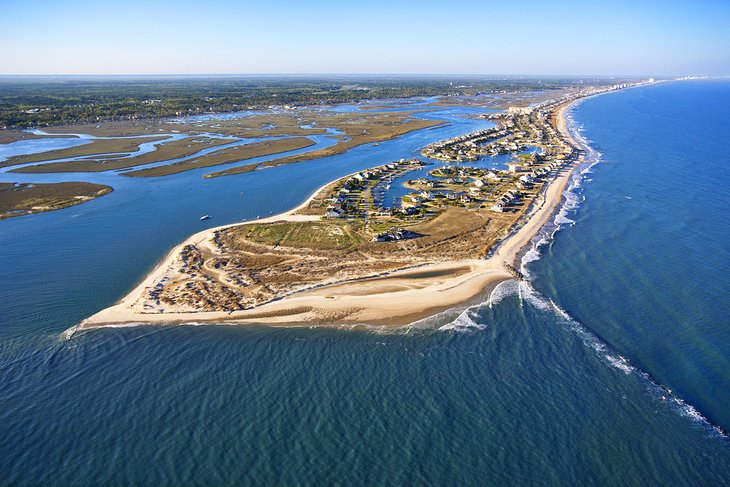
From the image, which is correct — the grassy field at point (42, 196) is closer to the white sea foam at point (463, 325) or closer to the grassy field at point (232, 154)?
the grassy field at point (232, 154)

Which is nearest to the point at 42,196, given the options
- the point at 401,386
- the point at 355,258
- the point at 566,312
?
the point at 355,258

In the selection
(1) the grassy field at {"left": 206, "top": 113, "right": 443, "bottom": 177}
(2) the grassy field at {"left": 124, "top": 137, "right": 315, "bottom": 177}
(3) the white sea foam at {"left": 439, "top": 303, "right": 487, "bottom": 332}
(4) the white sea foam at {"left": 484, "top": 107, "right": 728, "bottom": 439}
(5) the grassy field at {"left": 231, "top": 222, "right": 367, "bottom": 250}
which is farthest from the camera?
(1) the grassy field at {"left": 206, "top": 113, "right": 443, "bottom": 177}

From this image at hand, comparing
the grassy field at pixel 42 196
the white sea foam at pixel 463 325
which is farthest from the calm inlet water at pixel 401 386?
the grassy field at pixel 42 196

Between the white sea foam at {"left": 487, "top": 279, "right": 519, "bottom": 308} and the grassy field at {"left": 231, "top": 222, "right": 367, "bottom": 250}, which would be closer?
the white sea foam at {"left": 487, "top": 279, "right": 519, "bottom": 308}

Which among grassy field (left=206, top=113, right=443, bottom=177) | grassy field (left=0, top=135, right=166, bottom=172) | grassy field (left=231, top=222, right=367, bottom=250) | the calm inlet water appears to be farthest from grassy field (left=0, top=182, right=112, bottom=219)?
grassy field (left=231, top=222, right=367, bottom=250)

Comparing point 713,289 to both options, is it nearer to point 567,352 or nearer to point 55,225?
point 567,352

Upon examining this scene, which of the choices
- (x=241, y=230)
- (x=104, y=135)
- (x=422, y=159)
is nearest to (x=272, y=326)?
(x=241, y=230)

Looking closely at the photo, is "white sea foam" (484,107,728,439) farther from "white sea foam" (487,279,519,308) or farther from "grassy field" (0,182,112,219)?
"grassy field" (0,182,112,219)
